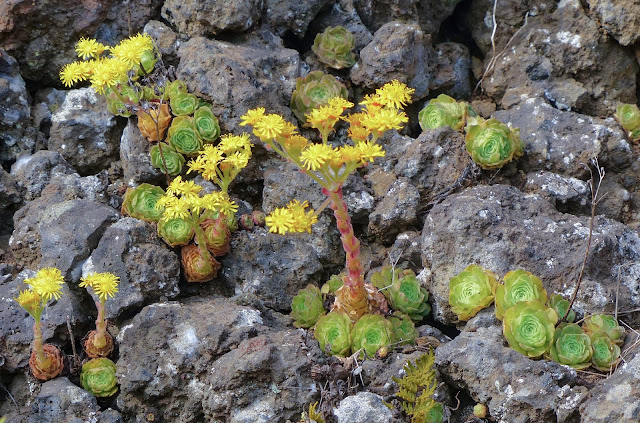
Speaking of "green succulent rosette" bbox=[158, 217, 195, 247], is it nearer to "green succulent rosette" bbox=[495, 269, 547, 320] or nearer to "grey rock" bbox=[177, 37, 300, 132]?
"grey rock" bbox=[177, 37, 300, 132]

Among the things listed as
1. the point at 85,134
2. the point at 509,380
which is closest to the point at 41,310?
the point at 85,134

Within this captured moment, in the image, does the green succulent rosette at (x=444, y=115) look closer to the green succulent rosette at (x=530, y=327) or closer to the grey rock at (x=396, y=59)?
the grey rock at (x=396, y=59)

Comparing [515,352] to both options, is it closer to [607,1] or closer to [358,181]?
[358,181]

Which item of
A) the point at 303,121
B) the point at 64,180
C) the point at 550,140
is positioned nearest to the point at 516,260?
the point at 550,140

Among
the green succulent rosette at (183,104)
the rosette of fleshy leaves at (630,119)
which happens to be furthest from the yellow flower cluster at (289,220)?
the rosette of fleshy leaves at (630,119)

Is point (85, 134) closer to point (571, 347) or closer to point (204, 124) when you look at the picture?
point (204, 124)

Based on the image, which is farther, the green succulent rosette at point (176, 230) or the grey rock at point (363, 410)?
the green succulent rosette at point (176, 230)

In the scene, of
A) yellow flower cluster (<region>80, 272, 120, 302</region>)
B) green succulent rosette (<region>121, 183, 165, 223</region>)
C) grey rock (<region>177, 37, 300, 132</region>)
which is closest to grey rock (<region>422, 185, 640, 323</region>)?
grey rock (<region>177, 37, 300, 132</region>)

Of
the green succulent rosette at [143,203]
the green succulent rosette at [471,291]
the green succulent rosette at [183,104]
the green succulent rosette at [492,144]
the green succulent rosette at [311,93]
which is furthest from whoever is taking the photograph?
the green succulent rosette at [311,93]
